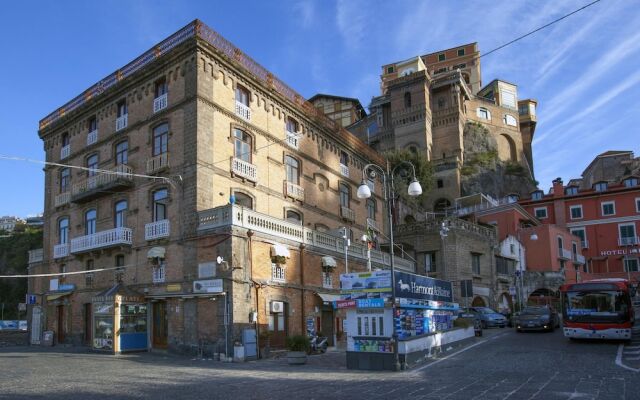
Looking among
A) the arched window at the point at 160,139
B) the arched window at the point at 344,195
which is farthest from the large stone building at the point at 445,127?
the arched window at the point at 160,139

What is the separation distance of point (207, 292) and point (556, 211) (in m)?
54.8

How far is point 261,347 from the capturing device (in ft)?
77.0

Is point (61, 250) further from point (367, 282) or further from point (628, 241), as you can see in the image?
point (628, 241)

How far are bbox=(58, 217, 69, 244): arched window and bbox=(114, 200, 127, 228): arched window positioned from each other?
555cm

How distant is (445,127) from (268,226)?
53.8 meters

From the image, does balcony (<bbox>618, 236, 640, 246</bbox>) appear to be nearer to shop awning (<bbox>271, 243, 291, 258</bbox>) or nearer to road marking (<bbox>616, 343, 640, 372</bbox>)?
road marking (<bbox>616, 343, 640, 372</bbox>)

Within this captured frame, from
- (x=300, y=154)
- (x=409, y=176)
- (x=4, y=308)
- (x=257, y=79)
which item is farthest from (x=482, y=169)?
(x=4, y=308)

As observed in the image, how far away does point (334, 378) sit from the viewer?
1591 cm

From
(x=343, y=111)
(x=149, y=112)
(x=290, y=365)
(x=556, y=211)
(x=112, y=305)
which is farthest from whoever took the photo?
(x=343, y=111)

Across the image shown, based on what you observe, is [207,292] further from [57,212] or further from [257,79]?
[57,212]

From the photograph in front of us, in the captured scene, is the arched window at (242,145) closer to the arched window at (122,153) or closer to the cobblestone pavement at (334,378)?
the arched window at (122,153)

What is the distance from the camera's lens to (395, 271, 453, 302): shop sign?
18625mm

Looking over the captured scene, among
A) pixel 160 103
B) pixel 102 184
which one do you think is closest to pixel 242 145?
pixel 160 103

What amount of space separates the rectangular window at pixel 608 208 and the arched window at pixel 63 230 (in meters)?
57.7
